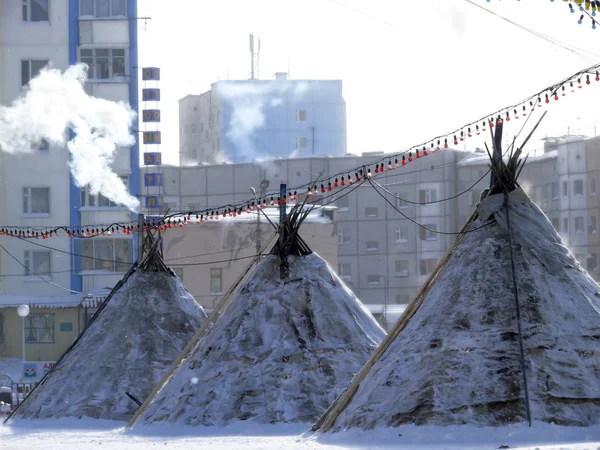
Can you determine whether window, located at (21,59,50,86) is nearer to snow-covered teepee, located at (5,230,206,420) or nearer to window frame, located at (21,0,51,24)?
window frame, located at (21,0,51,24)

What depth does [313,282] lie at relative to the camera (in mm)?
23250

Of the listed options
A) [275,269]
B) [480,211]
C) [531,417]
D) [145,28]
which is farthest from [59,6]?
[531,417]

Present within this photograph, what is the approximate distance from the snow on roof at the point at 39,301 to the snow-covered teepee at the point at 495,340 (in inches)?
1512

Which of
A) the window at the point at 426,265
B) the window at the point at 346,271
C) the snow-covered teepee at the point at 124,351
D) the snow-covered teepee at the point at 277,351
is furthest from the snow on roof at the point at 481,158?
the snow-covered teepee at the point at 277,351

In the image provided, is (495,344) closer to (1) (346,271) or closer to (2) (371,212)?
(1) (346,271)

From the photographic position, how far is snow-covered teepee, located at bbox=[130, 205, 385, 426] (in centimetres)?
2114

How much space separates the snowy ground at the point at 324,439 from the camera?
1511 cm

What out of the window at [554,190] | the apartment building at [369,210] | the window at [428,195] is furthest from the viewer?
the window at [428,195]

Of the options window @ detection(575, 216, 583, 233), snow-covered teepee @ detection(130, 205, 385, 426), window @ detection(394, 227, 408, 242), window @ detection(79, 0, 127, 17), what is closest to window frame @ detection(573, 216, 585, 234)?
window @ detection(575, 216, 583, 233)

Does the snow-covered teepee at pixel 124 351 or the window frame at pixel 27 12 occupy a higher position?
the window frame at pixel 27 12

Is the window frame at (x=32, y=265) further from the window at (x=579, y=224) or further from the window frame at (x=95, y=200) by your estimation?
the window at (x=579, y=224)

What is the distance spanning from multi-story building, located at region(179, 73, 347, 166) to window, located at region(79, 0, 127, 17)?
34480mm

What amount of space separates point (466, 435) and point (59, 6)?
43735mm

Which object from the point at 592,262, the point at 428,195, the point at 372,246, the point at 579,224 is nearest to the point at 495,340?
the point at 592,262
